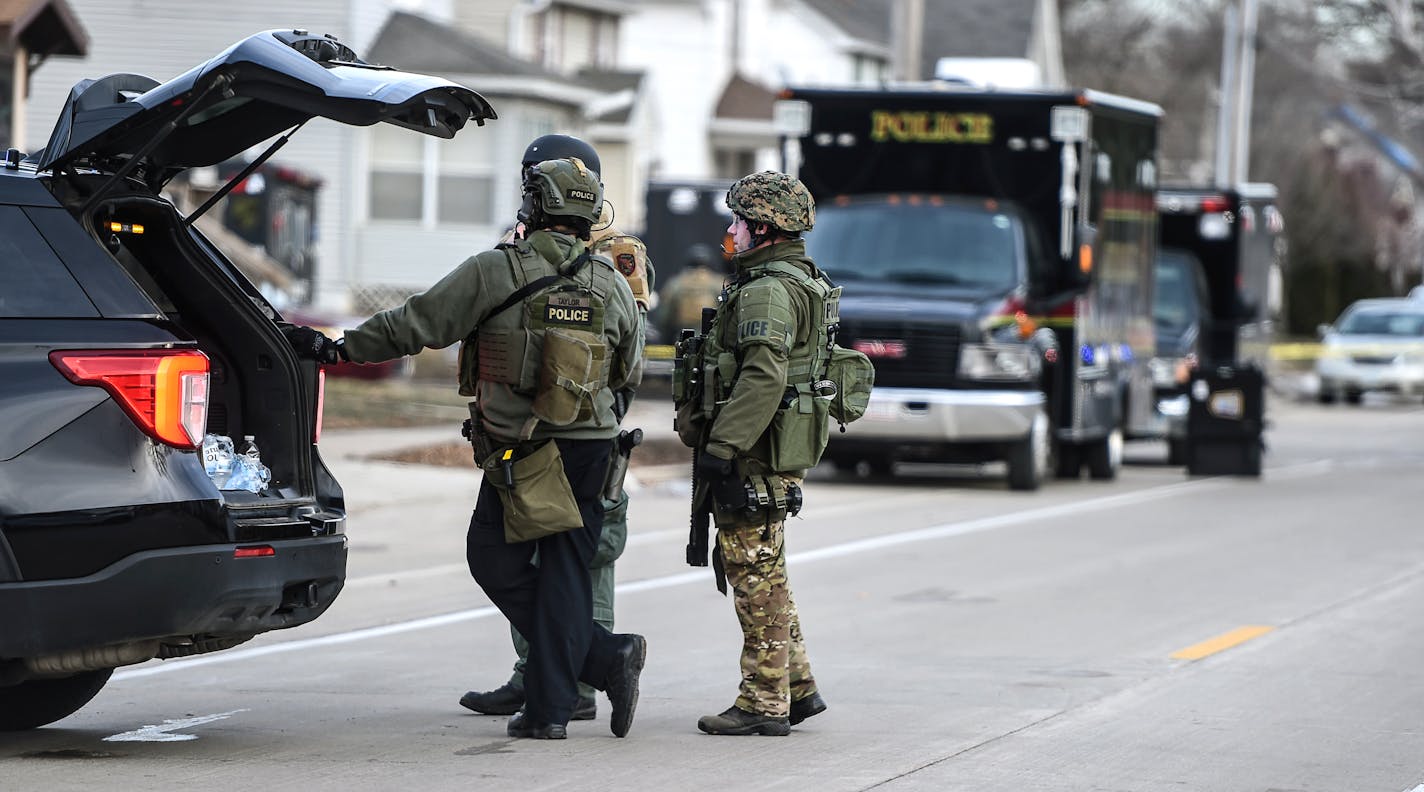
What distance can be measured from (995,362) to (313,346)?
1081cm

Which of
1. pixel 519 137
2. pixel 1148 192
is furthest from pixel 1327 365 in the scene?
pixel 1148 192

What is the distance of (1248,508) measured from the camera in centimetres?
1666

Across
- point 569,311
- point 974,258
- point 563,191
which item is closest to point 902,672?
point 569,311

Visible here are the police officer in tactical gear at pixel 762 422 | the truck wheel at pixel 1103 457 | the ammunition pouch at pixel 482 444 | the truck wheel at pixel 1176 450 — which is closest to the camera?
the ammunition pouch at pixel 482 444

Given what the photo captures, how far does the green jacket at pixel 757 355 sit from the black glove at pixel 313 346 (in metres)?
1.26

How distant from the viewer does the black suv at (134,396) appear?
583 centimetres

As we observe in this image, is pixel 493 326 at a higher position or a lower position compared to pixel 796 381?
higher

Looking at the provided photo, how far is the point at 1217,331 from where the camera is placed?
23297 millimetres

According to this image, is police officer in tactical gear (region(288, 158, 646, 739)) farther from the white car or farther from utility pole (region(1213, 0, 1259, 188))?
utility pole (region(1213, 0, 1259, 188))

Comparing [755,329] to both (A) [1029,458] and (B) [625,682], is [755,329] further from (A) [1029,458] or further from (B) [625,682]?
(A) [1029,458]

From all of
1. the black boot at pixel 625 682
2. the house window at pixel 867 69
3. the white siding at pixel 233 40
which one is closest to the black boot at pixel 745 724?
the black boot at pixel 625 682

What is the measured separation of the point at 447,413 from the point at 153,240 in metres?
16.9

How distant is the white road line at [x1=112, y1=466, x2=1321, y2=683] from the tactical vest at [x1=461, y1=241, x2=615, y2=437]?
9.04 feet

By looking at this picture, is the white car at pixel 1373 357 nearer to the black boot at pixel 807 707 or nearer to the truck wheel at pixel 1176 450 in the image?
the truck wheel at pixel 1176 450
